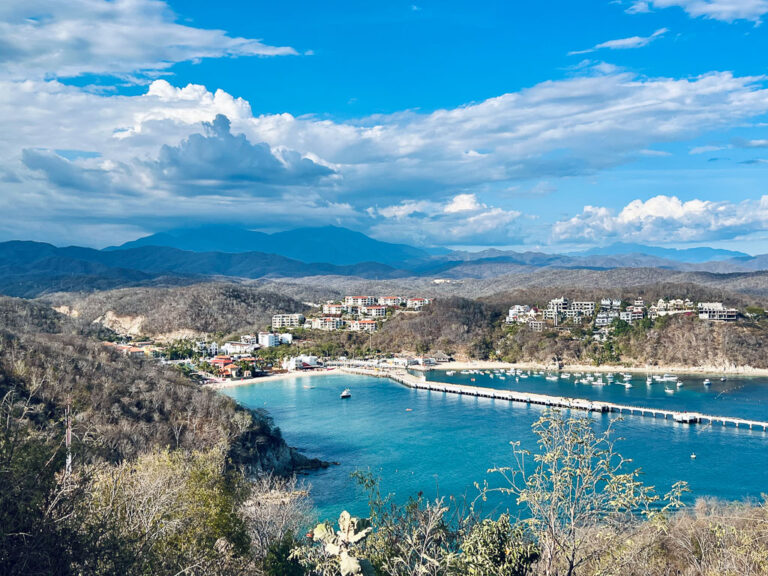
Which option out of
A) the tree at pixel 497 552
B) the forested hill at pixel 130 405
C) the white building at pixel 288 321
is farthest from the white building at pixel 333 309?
the tree at pixel 497 552

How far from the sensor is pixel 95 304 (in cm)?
9588

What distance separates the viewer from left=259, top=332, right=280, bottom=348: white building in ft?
239

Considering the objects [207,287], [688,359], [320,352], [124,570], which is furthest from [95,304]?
[124,570]

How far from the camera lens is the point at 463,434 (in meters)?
37.2

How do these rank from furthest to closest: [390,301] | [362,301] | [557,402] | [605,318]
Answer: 1. [390,301]
2. [362,301]
3. [605,318]
4. [557,402]

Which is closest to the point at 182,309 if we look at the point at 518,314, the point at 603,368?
the point at 518,314

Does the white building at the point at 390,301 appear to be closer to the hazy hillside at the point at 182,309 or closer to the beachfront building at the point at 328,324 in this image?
the hazy hillside at the point at 182,309

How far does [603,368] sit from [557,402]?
62.8ft

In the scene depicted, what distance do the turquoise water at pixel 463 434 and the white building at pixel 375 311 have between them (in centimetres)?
3018

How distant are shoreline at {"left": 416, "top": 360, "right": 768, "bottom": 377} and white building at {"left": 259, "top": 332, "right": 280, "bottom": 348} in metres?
18.9

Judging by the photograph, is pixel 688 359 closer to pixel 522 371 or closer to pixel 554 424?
pixel 522 371

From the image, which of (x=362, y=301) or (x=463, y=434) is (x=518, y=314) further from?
(x=463, y=434)

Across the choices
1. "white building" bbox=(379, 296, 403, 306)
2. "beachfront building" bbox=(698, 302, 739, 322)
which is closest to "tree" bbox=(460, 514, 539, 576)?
"beachfront building" bbox=(698, 302, 739, 322)

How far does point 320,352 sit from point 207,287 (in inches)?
1491
